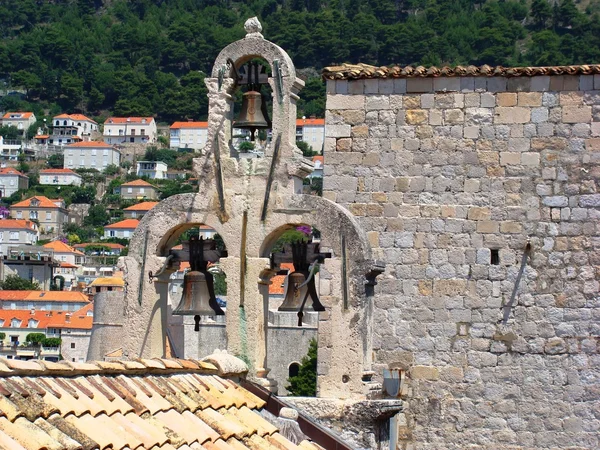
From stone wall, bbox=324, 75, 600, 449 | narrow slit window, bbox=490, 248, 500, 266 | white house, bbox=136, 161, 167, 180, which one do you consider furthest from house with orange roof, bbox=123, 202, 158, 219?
narrow slit window, bbox=490, 248, 500, 266

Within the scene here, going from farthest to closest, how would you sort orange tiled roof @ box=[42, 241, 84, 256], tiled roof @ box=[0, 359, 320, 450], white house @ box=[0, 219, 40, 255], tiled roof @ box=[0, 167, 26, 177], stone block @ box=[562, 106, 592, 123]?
tiled roof @ box=[0, 167, 26, 177]
white house @ box=[0, 219, 40, 255]
orange tiled roof @ box=[42, 241, 84, 256]
stone block @ box=[562, 106, 592, 123]
tiled roof @ box=[0, 359, 320, 450]

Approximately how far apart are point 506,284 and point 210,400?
23.7 ft

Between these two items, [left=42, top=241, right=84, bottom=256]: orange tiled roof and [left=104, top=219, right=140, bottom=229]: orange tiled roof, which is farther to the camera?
[left=104, top=219, right=140, bottom=229]: orange tiled roof

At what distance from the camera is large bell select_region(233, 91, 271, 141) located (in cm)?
927

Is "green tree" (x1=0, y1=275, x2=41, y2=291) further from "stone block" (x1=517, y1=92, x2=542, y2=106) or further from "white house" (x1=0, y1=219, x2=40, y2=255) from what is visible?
"stone block" (x1=517, y1=92, x2=542, y2=106)

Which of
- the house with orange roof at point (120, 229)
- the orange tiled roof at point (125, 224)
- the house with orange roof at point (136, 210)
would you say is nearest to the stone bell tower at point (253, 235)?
the orange tiled roof at point (125, 224)

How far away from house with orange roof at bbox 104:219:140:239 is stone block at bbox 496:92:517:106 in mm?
150428

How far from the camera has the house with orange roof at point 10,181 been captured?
188 m

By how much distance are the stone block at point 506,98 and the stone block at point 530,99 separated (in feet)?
0.19

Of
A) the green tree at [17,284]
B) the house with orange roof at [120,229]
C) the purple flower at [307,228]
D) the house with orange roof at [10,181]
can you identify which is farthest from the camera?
the house with orange roof at [10,181]

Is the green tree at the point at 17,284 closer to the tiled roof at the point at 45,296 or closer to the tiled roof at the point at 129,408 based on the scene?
the tiled roof at the point at 45,296

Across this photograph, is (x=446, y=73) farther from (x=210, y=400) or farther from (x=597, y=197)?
(x=210, y=400)

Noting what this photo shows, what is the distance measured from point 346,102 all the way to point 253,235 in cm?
636

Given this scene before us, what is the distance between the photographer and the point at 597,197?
14.0 meters
